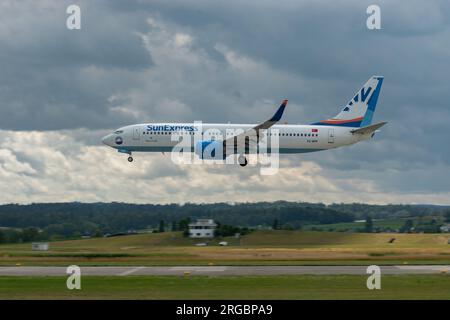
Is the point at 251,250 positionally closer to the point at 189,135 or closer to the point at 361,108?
the point at 189,135

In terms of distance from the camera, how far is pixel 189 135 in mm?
89375

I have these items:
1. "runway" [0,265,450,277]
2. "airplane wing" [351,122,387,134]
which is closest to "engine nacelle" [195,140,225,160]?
"airplane wing" [351,122,387,134]

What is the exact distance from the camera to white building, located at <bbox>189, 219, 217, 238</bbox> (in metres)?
99.5

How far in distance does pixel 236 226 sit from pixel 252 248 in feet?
59.9

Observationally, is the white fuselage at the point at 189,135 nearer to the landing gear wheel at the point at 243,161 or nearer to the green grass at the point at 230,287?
the landing gear wheel at the point at 243,161

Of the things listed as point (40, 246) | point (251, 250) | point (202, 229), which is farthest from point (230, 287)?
point (202, 229)

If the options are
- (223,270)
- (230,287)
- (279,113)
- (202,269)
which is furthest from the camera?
(279,113)

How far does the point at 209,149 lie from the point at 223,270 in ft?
78.5

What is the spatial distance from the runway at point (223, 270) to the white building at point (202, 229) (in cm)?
3144

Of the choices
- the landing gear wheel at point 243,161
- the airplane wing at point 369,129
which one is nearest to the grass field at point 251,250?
the landing gear wheel at point 243,161

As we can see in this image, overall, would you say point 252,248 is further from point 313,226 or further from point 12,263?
point 313,226

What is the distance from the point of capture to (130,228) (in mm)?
122250

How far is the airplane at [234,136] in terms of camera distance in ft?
291
